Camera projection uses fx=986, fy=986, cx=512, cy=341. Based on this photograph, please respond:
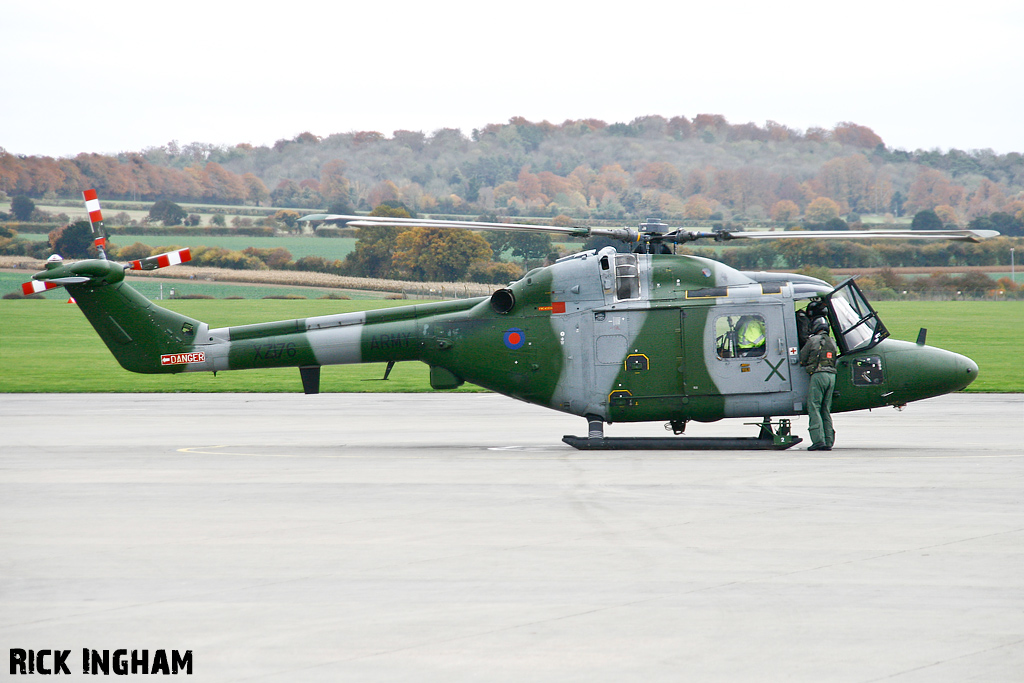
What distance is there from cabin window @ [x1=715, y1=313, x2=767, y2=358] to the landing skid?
1.22m

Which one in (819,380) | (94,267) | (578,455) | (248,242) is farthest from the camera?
(248,242)

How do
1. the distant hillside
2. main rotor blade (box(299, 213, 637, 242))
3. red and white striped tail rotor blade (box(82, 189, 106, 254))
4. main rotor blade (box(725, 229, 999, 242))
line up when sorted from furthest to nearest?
the distant hillside
red and white striped tail rotor blade (box(82, 189, 106, 254))
main rotor blade (box(299, 213, 637, 242))
main rotor blade (box(725, 229, 999, 242))


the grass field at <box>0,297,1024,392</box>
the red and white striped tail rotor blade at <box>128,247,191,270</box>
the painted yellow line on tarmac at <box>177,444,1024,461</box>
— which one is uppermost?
the red and white striped tail rotor blade at <box>128,247,191,270</box>

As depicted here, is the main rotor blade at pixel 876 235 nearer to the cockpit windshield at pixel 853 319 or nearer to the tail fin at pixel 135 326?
the cockpit windshield at pixel 853 319

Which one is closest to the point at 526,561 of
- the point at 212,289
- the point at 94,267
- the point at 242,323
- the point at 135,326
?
the point at 135,326

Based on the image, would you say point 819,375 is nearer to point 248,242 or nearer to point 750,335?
point 750,335

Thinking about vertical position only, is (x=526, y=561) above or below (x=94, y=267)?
below

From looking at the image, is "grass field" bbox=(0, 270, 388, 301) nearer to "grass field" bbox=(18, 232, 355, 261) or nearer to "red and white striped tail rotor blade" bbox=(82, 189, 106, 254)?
"grass field" bbox=(18, 232, 355, 261)

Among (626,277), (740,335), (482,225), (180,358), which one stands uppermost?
(482,225)

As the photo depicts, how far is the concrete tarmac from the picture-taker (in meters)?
6.26

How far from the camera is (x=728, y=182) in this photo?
15500 centimetres

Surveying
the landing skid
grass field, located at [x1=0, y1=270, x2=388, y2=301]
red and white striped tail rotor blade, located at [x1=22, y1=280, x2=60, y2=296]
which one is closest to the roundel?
the landing skid

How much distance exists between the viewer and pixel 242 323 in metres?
64.2

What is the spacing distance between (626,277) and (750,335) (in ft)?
7.36
